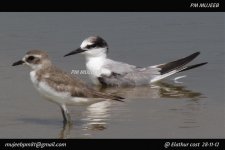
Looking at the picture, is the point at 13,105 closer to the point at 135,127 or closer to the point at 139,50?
the point at 135,127

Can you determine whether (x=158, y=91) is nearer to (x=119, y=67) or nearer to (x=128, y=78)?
(x=128, y=78)

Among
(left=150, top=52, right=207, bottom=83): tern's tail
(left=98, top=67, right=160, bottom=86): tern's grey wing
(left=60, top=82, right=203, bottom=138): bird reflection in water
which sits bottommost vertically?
(left=60, top=82, right=203, bottom=138): bird reflection in water

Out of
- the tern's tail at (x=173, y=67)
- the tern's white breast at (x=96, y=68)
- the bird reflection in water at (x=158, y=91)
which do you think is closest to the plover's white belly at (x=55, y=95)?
the bird reflection in water at (x=158, y=91)

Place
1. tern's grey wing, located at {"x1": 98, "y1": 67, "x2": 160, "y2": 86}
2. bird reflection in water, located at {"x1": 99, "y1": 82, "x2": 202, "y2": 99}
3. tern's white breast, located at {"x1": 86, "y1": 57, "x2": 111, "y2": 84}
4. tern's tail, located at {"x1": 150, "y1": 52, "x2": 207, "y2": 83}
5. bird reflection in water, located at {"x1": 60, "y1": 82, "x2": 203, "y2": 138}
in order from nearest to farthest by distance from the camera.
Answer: bird reflection in water, located at {"x1": 60, "y1": 82, "x2": 203, "y2": 138} → bird reflection in water, located at {"x1": 99, "y1": 82, "x2": 202, "y2": 99} → tern's grey wing, located at {"x1": 98, "y1": 67, "x2": 160, "y2": 86} → tern's white breast, located at {"x1": 86, "y1": 57, "x2": 111, "y2": 84} → tern's tail, located at {"x1": 150, "y1": 52, "x2": 207, "y2": 83}

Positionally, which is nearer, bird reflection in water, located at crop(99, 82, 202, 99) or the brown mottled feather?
the brown mottled feather

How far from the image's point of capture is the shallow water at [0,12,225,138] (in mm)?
12211

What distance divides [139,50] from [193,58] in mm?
1672

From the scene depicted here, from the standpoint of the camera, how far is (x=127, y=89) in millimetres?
15758

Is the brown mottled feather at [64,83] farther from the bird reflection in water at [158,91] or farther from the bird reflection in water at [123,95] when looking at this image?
the bird reflection in water at [158,91]

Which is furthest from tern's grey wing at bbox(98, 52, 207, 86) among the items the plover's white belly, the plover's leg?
the plover's white belly

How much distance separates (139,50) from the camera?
17750 millimetres

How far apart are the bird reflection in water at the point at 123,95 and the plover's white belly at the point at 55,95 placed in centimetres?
46

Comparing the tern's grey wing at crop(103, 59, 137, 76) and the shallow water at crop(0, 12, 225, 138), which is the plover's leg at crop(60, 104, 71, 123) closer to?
the shallow water at crop(0, 12, 225, 138)

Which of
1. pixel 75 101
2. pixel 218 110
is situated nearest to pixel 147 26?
pixel 218 110
